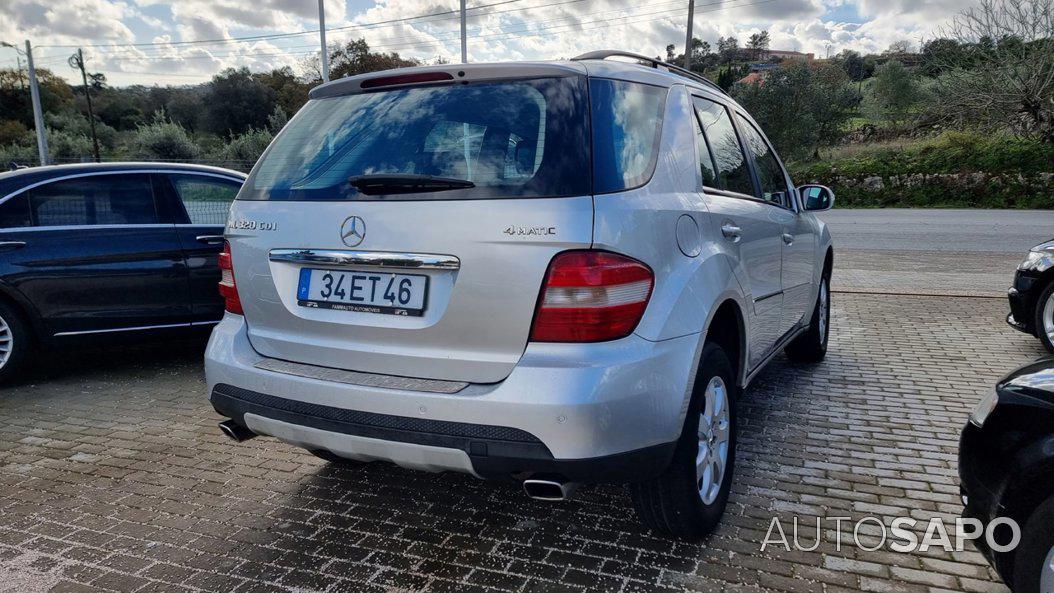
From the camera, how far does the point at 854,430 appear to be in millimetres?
4293

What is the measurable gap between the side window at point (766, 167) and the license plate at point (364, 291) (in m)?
2.39

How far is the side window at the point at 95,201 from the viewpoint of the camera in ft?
17.6

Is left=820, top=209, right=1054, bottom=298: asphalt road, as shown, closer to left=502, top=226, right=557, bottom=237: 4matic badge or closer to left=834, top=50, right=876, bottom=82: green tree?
left=502, top=226, right=557, bottom=237: 4matic badge

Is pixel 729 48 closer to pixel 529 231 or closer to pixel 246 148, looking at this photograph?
pixel 246 148

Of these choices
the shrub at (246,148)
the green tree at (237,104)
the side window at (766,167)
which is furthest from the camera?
the green tree at (237,104)

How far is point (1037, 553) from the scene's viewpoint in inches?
81.9

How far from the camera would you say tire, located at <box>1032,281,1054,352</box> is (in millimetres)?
5793

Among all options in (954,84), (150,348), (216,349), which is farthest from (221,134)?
(216,349)

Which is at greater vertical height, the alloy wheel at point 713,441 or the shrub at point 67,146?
the shrub at point 67,146

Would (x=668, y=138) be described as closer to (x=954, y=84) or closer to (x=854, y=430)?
(x=854, y=430)

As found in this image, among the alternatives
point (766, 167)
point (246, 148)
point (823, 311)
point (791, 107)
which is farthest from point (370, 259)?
point (246, 148)

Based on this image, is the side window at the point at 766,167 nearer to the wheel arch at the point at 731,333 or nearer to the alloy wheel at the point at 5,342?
the wheel arch at the point at 731,333

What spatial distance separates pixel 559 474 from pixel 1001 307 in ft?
25.9

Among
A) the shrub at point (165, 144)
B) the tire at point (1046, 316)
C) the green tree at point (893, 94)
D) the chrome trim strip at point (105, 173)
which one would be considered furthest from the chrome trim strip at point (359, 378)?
the green tree at point (893, 94)
